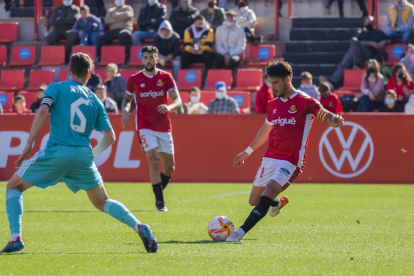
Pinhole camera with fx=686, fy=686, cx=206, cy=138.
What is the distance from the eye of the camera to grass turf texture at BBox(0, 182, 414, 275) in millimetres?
5121

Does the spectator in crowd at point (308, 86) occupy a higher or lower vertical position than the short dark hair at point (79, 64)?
lower

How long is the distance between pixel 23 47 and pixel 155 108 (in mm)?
12526

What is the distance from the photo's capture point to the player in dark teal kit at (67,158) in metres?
5.68

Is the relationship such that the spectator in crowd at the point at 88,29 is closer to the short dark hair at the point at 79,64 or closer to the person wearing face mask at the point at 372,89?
the person wearing face mask at the point at 372,89

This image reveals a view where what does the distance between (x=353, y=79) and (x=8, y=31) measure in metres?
11.1

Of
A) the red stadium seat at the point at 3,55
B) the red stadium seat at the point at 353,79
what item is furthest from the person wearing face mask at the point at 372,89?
the red stadium seat at the point at 3,55

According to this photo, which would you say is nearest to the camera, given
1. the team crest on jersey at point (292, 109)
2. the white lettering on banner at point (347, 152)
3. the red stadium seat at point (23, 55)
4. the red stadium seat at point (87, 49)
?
the team crest on jersey at point (292, 109)

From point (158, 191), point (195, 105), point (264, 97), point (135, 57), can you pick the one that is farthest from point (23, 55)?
point (158, 191)

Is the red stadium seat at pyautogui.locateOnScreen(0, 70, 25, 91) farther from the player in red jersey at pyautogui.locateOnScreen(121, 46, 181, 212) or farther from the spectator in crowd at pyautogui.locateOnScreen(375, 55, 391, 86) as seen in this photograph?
the player in red jersey at pyautogui.locateOnScreen(121, 46, 181, 212)

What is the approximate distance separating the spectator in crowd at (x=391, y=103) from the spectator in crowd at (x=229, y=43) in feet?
14.9

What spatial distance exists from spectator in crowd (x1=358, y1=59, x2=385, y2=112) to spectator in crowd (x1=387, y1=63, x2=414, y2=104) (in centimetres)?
28

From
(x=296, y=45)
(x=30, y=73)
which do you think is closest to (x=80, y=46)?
(x=30, y=73)

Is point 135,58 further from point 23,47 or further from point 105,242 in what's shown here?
point 105,242

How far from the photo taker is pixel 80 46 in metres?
20.2
